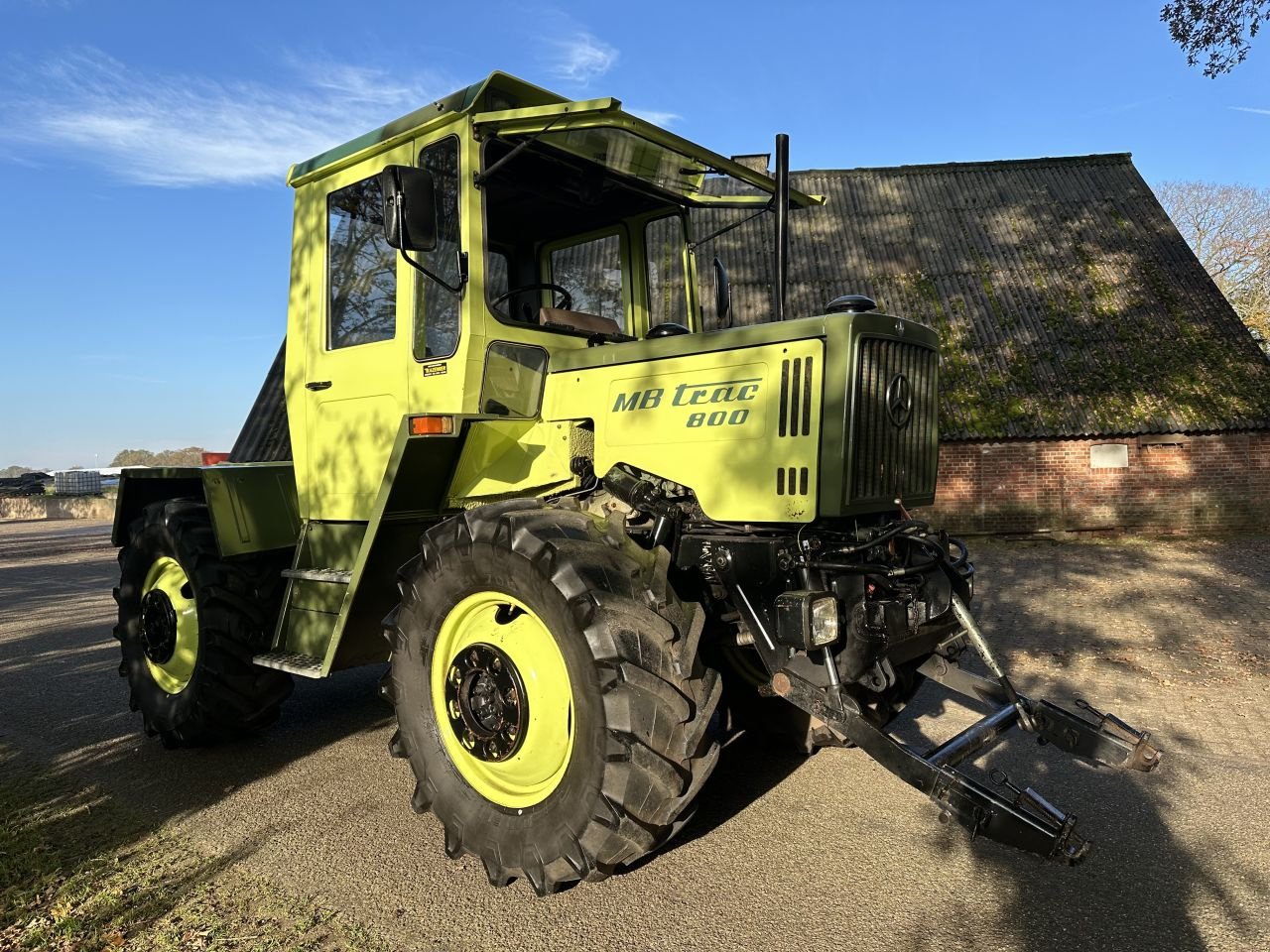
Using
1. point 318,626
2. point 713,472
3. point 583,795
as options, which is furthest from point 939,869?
point 318,626

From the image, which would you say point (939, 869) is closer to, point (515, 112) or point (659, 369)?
point (659, 369)

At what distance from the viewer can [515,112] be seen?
3594 millimetres

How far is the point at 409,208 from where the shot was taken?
11.6 feet

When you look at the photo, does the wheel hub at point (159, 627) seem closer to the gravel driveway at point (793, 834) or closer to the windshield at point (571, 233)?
the gravel driveway at point (793, 834)

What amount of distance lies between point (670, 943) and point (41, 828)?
2952mm

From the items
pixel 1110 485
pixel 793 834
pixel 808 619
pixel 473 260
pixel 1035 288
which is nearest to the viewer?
pixel 808 619

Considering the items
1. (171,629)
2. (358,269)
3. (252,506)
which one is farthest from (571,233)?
(171,629)

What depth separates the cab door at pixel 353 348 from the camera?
432 centimetres

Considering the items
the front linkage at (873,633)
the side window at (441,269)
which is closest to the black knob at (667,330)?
the side window at (441,269)

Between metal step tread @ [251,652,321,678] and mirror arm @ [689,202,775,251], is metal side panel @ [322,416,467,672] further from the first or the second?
mirror arm @ [689,202,775,251]

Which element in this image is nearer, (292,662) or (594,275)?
(292,662)

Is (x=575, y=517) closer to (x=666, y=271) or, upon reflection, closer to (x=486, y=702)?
(x=486, y=702)

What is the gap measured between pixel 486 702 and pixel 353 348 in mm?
2113

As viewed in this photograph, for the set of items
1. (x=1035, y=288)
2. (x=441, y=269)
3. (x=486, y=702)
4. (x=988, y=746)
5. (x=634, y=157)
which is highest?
(x=1035, y=288)
